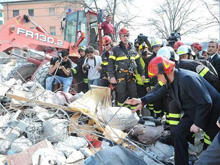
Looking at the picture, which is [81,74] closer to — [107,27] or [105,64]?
[105,64]

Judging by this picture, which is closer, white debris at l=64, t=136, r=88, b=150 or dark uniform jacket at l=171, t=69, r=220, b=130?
dark uniform jacket at l=171, t=69, r=220, b=130

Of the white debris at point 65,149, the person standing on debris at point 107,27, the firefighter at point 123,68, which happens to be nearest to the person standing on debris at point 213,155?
the white debris at point 65,149

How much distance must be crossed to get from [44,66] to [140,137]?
137 inches

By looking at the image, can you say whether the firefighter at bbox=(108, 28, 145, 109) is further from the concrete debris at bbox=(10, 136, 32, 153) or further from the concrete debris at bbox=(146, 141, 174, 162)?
the concrete debris at bbox=(10, 136, 32, 153)

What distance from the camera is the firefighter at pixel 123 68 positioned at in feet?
15.8

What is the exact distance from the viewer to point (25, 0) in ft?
126

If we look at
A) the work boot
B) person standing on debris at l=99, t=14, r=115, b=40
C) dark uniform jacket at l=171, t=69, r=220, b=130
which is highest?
person standing on debris at l=99, t=14, r=115, b=40

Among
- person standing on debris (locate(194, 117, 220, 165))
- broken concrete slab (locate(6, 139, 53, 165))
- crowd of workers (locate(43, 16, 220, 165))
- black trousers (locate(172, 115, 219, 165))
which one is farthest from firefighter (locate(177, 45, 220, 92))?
broken concrete slab (locate(6, 139, 53, 165))

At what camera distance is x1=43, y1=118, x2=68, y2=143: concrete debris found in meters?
3.44

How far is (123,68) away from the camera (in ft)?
15.8

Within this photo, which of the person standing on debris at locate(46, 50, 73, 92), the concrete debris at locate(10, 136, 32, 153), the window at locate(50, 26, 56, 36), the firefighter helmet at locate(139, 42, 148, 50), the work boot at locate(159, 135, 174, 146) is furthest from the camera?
the window at locate(50, 26, 56, 36)

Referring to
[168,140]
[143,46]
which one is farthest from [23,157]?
[143,46]

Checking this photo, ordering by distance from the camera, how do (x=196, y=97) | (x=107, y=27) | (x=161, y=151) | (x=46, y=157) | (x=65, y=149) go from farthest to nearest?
(x=107, y=27), (x=161, y=151), (x=65, y=149), (x=46, y=157), (x=196, y=97)

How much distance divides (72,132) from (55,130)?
0.77ft
